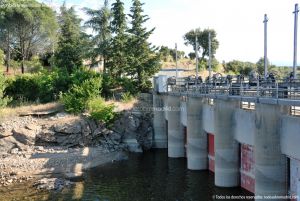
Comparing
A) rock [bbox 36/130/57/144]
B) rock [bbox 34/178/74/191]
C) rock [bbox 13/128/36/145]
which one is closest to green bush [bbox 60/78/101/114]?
rock [bbox 36/130/57/144]

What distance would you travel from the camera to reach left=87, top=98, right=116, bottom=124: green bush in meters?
46.9

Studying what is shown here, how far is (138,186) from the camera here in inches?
1293

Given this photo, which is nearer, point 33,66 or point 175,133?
point 175,133

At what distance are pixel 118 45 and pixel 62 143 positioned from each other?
67.3ft

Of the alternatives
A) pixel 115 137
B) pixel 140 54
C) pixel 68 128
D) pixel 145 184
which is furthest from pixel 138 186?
pixel 140 54

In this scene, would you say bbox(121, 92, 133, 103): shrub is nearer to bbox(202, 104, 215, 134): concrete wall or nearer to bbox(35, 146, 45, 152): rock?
bbox(35, 146, 45, 152): rock

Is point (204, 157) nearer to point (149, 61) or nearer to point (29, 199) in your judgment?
point (29, 199)

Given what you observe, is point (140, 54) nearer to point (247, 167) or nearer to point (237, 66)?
point (247, 167)

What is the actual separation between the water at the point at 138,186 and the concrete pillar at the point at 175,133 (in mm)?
2897

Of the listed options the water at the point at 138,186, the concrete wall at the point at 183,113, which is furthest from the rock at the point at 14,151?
the concrete wall at the point at 183,113

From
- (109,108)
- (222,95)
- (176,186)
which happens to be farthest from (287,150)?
(109,108)

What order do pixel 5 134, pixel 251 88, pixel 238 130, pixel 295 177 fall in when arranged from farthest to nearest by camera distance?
pixel 5 134 < pixel 238 130 < pixel 251 88 < pixel 295 177

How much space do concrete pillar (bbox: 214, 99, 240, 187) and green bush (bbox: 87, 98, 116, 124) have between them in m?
18.6

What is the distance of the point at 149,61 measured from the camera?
59.2 metres
